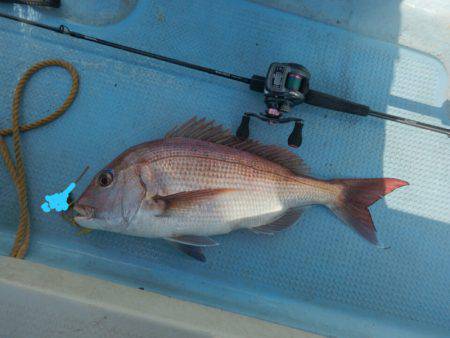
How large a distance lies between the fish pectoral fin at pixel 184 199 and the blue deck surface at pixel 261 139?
35cm

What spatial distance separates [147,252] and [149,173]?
0.46m

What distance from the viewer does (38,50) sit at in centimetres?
184

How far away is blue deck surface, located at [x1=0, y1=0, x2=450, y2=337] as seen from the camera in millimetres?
1761

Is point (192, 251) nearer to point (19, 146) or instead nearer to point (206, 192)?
point (206, 192)

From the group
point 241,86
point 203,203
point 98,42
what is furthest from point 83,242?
point 241,86

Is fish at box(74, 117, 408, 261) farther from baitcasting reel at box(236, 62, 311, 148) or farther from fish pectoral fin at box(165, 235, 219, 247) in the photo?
baitcasting reel at box(236, 62, 311, 148)

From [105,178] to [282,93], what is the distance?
0.80 metres

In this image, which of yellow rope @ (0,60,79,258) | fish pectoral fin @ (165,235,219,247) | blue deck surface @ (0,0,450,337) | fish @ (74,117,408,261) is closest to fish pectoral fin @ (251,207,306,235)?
fish @ (74,117,408,261)

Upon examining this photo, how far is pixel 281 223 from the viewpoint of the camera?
1683 mm

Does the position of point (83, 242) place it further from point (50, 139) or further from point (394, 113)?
point (394, 113)

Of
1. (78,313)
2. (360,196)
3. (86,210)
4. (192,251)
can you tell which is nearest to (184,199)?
(192,251)

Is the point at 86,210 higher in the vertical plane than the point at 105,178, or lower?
lower

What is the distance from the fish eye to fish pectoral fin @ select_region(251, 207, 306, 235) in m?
0.65

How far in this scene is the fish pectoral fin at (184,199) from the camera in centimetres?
148
